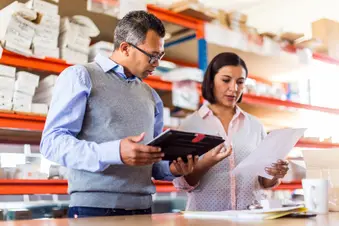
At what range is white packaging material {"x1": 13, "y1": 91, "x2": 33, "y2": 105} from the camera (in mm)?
2514

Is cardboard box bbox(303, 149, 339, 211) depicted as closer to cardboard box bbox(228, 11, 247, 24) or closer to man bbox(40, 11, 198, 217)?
man bbox(40, 11, 198, 217)

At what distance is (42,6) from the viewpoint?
8.75 ft

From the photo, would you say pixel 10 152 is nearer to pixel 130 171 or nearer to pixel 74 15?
pixel 74 15

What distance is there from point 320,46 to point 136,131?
3278 mm

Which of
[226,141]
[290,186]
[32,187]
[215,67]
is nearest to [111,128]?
[226,141]

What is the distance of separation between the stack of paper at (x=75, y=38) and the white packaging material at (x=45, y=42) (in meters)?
0.06

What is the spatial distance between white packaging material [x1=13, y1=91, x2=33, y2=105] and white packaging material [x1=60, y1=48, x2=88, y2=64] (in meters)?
0.33

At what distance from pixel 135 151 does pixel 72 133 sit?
0.94 ft

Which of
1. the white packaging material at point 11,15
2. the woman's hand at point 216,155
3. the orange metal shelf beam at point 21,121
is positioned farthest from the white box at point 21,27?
the woman's hand at point 216,155

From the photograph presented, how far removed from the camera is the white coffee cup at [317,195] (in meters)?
1.46

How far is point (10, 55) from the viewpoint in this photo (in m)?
2.49

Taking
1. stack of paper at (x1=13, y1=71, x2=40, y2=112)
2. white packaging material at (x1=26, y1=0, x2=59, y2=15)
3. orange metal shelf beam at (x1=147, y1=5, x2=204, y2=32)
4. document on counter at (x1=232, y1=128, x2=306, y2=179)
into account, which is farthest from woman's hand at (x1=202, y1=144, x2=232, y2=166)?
orange metal shelf beam at (x1=147, y1=5, x2=204, y2=32)

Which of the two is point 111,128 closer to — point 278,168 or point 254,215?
point 254,215

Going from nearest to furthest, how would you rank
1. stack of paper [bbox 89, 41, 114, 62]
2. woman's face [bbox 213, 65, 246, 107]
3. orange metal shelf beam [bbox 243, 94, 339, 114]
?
woman's face [bbox 213, 65, 246, 107], stack of paper [bbox 89, 41, 114, 62], orange metal shelf beam [bbox 243, 94, 339, 114]
